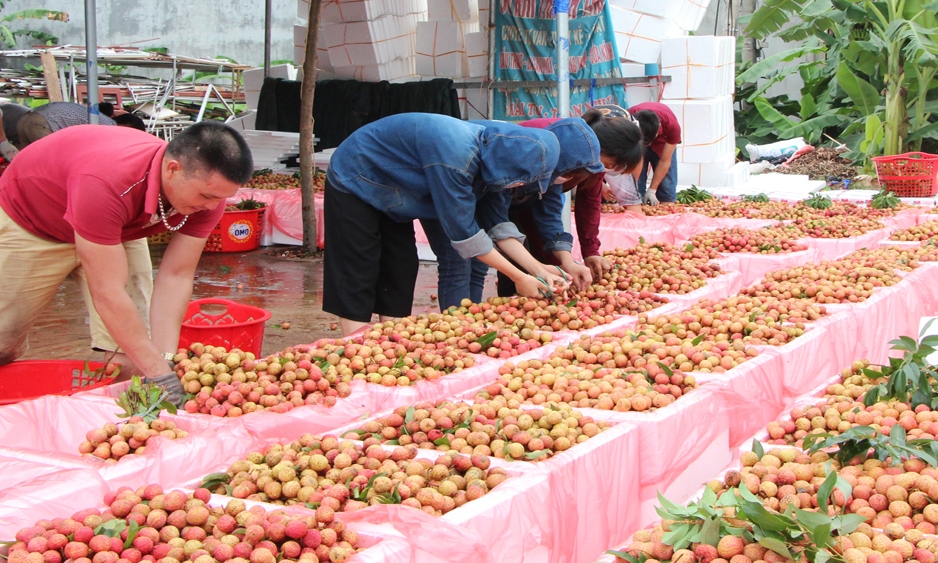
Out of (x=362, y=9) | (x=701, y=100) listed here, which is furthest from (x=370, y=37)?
(x=701, y=100)

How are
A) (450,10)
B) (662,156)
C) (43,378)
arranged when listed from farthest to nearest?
(450,10)
(662,156)
(43,378)

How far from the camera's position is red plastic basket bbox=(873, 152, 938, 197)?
24.0ft

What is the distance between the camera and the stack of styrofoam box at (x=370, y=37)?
945 cm

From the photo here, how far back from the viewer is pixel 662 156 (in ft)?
21.4

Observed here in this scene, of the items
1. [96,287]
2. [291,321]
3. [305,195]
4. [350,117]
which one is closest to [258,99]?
[350,117]

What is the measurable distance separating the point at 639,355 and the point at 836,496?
3.47ft

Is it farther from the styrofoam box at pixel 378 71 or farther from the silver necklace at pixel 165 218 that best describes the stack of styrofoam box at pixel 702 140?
the silver necklace at pixel 165 218

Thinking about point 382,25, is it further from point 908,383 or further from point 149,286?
point 908,383

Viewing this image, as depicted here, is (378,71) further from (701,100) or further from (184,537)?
(184,537)

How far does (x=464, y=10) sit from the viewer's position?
966 centimetres

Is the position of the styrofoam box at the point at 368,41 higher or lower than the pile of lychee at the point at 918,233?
higher

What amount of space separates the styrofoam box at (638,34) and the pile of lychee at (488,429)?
7250mm

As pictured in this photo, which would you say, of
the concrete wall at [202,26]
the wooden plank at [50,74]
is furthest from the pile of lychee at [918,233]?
the concrete wall at [202,26]

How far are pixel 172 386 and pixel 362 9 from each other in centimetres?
762
